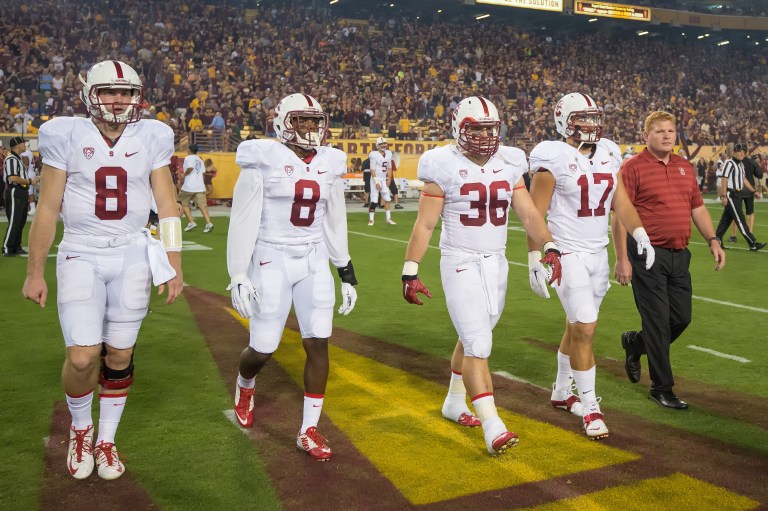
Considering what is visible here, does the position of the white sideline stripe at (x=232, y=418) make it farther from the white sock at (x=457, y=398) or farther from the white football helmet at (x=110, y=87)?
the white football helmet at (x=110, y=87)

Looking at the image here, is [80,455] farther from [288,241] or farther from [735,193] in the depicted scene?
[735,193]

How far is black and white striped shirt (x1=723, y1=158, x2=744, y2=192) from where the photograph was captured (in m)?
12.2

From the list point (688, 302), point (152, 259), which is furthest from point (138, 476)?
point (688, 302)

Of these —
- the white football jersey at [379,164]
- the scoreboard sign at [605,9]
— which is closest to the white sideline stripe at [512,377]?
the white football jersey at [379,164]

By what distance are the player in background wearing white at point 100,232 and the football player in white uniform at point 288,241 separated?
0.42 m

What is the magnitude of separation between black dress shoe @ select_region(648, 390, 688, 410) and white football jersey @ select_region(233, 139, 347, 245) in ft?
7.78

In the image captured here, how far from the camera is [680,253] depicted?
16.1 ft

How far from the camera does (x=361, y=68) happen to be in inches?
1161

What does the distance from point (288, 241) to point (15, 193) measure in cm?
873

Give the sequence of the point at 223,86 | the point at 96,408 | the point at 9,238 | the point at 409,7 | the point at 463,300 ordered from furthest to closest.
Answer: the point at 409,7
the point at 223,86
the point at 9,238
the point at 96,408
the point at 463,300

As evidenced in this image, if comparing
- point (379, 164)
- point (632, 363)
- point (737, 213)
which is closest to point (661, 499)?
point (632, 363)

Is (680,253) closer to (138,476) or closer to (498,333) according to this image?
(498,333)

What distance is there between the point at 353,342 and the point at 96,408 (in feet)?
A: 7.48

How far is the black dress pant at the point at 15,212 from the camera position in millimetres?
11312
